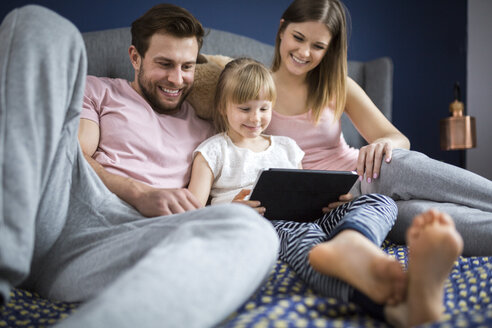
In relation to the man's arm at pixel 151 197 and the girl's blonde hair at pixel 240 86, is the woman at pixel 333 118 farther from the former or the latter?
the man's arm at pixel 151 197

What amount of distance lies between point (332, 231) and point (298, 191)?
0.86 feet

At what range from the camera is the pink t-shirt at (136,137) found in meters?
1.30

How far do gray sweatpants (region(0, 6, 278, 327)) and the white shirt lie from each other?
18.6 inches

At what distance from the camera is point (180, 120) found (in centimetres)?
149

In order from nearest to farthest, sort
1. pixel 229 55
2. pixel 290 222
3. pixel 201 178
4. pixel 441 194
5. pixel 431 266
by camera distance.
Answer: pixel 431 266, pixel 290 222, pixel 441 194, pixel 201 178, pixel 229 55

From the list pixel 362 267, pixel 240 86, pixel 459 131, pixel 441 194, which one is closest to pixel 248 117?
pixel 240 86

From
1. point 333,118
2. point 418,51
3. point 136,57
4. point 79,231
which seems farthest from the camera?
point 418,51

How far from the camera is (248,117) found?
142 centimetres

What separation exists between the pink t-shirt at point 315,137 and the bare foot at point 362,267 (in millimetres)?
902

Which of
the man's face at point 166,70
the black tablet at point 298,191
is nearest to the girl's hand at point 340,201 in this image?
the black tablet at point 298,191

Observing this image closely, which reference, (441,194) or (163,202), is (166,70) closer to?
(163,202)

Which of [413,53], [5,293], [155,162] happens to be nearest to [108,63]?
[155,162]

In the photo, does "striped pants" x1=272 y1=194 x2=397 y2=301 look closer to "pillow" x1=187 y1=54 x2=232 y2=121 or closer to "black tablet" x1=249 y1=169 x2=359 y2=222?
"black tablet" x1=249 y1=169 x2=359 y2=222

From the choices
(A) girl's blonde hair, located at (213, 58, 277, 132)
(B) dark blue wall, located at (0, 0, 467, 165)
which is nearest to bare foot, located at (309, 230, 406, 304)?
(A) girl's blonde hair, located at (213, 58, 277, 132)
